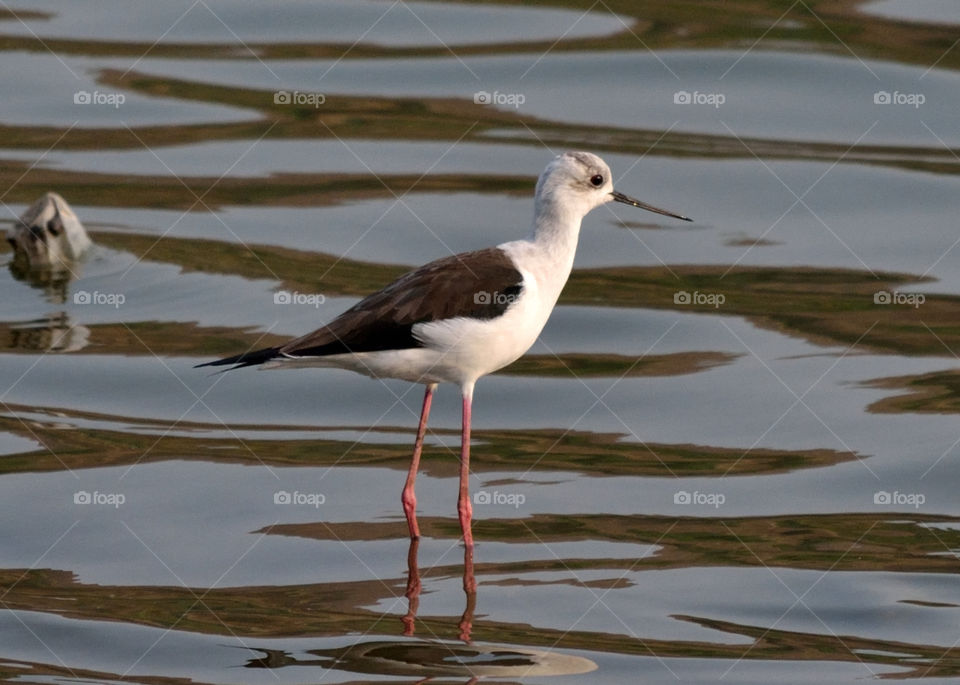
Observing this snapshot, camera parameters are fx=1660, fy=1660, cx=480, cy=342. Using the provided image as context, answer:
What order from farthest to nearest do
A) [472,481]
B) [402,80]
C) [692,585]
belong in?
1. [402,80]
2. [472,481]
3. [692,585]

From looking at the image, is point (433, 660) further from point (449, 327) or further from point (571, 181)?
point (571, 181)

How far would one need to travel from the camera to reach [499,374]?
1343 centimetres

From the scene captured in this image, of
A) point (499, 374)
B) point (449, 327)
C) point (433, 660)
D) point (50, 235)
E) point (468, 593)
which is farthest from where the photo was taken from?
point (50, 235)

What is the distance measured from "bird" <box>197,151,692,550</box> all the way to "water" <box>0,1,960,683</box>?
99cm

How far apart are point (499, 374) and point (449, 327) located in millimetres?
3349

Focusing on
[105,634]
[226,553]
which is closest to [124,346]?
[226,553]

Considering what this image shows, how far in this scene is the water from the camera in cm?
920

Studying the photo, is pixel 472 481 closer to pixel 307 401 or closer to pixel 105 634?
pixel 307 401

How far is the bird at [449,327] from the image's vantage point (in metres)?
10.1

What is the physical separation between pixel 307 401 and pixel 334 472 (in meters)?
1.62

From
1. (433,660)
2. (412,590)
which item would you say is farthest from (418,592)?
(433,660)

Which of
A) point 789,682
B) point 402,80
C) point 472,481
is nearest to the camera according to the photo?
point 789,682

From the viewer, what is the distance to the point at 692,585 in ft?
31.8

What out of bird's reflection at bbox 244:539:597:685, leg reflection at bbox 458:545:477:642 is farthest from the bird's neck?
bird's reflection at bbox 244:539:597:685
